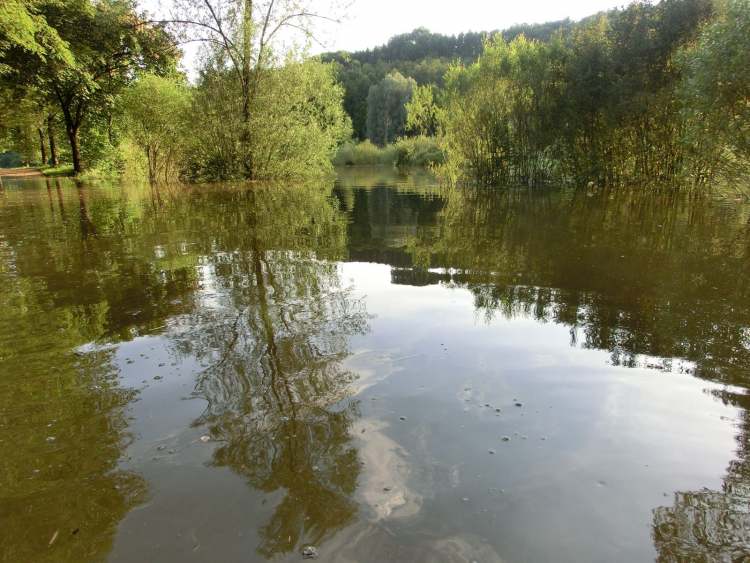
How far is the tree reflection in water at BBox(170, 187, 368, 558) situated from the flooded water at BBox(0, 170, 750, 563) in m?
0.01

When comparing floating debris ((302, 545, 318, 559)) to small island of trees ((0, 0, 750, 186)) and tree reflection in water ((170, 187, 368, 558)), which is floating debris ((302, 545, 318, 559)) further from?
small island of trees ((0, 0, 750, 186))

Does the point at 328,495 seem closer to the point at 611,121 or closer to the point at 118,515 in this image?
the point at 118,515

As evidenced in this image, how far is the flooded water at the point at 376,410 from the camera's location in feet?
5.41

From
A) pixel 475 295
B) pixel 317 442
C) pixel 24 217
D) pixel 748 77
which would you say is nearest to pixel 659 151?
pixel 748 77

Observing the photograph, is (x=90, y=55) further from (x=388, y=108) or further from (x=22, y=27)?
(x=388, y=108)

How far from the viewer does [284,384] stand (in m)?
2.64

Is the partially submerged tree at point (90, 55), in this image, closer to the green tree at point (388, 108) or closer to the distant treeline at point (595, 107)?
the distant treeline at point (595, 107)

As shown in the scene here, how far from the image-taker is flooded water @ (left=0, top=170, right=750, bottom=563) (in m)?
1.65

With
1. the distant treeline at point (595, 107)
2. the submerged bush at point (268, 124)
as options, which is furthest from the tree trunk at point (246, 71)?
the distant treeline at point (595, 107)

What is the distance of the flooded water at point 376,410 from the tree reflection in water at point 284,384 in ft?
0.04

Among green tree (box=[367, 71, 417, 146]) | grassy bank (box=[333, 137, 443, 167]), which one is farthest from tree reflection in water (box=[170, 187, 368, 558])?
green tree (box=[367, 71, 417, 146])

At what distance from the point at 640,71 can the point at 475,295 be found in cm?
1346

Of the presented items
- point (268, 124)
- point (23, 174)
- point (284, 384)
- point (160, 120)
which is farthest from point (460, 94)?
point (23, 174)

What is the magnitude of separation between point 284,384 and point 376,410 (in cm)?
56
